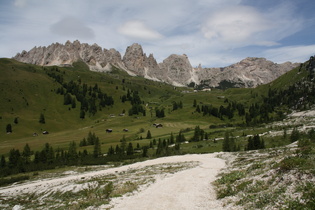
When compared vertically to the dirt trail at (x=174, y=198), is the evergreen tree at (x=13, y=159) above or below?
below

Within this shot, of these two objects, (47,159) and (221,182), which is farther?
(47,159)

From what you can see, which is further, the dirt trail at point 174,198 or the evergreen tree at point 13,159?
the evergreen tree at point 13,159

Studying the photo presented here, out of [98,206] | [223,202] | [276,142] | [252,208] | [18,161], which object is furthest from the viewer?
[18,161]

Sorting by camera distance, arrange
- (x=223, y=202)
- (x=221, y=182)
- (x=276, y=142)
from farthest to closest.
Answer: (x=276, y=142), (x=221, y=182), (x=223, y=202)

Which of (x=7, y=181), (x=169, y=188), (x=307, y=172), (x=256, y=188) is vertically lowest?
(x=7, y=181)

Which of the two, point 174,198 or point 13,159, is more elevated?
point 174,198

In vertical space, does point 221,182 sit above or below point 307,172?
below

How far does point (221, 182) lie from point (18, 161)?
117415 millimetres

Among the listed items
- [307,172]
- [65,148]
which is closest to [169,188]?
[307,172]

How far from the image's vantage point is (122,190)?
35.9m

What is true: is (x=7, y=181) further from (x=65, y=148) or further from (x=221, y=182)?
(x=221, y=182)

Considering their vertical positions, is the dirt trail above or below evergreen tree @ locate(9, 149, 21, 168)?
above

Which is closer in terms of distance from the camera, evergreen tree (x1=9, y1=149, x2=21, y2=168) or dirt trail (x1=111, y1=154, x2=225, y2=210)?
dirt trail (x1=111, y1=154, x2=225, y2=210)

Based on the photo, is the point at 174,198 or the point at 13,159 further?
the point at 13,159
